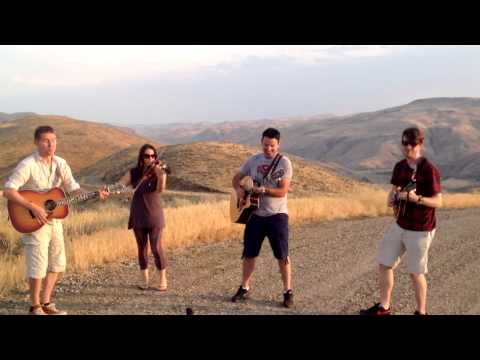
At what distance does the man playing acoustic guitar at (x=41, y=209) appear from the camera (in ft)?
17.6

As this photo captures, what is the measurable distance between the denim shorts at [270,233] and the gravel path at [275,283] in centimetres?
68

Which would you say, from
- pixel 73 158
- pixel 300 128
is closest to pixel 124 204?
pixel 73 158

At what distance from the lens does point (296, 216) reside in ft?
45.2

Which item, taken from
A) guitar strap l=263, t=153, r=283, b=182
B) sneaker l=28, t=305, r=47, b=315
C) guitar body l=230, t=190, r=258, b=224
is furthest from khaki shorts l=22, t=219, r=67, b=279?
guitar strap l=263, t=153, r=283, b=182

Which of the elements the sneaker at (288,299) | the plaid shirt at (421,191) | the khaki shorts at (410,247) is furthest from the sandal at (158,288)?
the plaid shirt at (421,191)

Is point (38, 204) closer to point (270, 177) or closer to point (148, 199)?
point (148, 199)

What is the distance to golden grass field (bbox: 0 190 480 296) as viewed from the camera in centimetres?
835

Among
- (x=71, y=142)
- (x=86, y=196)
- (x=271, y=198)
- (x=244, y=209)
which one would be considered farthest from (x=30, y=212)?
(x=71, y=142)

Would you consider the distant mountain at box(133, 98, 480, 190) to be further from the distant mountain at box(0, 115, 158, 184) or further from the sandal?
the sandal

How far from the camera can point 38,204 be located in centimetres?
553

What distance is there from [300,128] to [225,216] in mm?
170778

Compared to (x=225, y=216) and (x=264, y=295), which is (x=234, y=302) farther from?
(x=225, y=216)

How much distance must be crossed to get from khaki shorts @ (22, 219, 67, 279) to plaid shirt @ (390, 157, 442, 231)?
371 centimetres

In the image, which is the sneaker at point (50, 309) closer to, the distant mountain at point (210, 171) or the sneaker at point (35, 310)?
the sneaker at point (35, 310)
